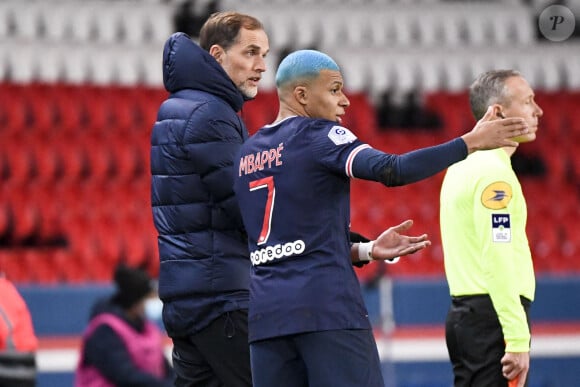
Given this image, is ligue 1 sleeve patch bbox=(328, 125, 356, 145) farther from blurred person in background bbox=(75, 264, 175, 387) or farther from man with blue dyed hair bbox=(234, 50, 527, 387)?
blurred person in background bbox=(75, 264, 175, 387)

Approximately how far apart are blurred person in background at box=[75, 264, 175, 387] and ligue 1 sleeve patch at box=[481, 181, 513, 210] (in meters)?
2.54

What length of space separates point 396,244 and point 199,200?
94 cm

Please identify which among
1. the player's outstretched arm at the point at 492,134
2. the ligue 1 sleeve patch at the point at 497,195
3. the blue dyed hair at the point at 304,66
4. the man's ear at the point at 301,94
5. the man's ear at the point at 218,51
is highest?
the man's ear at the point at 218,51

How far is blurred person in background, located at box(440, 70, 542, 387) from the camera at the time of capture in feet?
15.9

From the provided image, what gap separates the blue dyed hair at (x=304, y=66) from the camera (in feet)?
13.9

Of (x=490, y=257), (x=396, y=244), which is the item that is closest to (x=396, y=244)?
(x=396, y=244)

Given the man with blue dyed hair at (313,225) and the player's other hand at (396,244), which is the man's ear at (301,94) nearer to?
the man with blue dyed hair at (313,225)

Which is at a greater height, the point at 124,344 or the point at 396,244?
the point at 396,244

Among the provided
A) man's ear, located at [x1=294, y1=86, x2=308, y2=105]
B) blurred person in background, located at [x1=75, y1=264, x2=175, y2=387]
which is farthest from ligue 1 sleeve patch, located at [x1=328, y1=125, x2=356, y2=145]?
blurred person in background, located at [x1=75, y1=264, x2=175, y2=387]

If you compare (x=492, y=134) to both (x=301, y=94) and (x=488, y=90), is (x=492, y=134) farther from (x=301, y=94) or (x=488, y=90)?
(x=488, y=90)

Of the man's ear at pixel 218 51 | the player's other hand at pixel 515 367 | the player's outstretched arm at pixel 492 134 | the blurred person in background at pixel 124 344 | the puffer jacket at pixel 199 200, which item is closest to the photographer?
the player's outstretched arm at pixel 492 134

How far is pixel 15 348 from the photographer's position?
13.2 ft

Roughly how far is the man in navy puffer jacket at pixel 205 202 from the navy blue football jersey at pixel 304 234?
43 cm

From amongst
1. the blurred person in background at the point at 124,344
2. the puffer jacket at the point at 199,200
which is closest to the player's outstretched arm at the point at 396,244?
the puffer jacket at the point at 199,200
